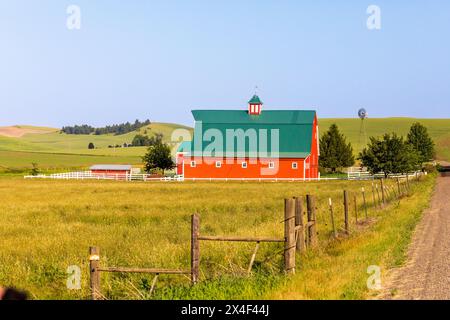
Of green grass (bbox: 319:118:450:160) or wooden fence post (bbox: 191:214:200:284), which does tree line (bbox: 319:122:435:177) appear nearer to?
green grass (bbox: 319:118:450:160)

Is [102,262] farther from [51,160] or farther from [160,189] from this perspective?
[51,160]

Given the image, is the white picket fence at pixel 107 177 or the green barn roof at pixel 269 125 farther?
the green barn roof at pixel 269 125

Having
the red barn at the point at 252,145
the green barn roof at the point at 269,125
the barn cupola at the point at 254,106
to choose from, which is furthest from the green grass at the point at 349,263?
the barn cupola at the point at 254,106

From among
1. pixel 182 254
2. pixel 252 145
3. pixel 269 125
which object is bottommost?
pixel 182 254

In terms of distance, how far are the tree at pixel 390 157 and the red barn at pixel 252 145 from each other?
6.87 m

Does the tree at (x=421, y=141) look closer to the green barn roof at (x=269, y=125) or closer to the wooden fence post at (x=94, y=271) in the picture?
the green barn roof at (x=269, y=125)

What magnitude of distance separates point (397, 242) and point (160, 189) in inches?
1338

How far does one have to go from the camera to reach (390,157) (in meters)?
66.7

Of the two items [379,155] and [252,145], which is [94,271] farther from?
[252,145]

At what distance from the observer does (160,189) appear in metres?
47.8

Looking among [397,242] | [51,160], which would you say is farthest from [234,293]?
[51,160]

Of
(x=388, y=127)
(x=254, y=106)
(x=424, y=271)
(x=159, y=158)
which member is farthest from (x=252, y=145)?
(x=388, y=127)

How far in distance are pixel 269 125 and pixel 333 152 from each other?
620 inches

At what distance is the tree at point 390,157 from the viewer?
66.2 m
